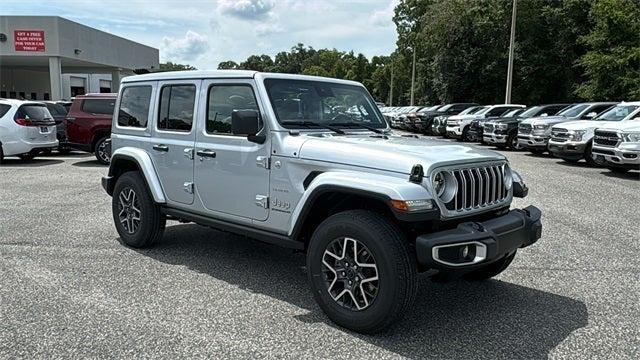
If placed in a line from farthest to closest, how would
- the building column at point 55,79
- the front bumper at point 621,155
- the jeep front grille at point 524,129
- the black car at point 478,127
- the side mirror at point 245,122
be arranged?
the building column at point 55,79
the black car at point 478,127
the jeep front grille at point 524,129
the front bumper at point 621,155
the side mirror at point 245,122

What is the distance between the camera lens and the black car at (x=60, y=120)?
16.1 meters

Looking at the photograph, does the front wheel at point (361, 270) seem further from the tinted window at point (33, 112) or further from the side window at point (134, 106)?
the tinted window at point (33, 112)

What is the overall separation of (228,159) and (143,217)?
1.55 metres

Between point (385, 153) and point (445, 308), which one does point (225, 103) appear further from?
point (445, 308)

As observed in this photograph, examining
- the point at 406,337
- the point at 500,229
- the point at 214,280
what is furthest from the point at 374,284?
the point at 214,280

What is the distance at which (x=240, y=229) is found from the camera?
4.89 meters

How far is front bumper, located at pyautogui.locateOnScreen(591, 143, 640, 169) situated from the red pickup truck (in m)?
11.8

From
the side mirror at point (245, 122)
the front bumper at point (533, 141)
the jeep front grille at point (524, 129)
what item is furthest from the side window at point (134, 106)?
the jeep front grille at point (524, 129)

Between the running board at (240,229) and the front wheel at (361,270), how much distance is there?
0.32 m

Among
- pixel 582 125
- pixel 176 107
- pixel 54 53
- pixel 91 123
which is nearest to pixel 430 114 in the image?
pixel 582 125

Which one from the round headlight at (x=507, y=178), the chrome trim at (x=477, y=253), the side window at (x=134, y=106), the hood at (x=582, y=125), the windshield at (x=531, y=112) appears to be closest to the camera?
the chrome trim at (x=477, y=253)

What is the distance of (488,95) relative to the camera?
4800 centimetres

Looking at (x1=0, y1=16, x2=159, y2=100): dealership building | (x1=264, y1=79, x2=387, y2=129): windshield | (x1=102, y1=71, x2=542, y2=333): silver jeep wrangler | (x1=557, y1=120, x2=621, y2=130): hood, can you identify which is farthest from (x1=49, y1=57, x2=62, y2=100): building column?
Result: (x1=264, y1=79, x2=387, y2=129): windshield

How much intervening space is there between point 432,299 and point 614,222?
4.44m
